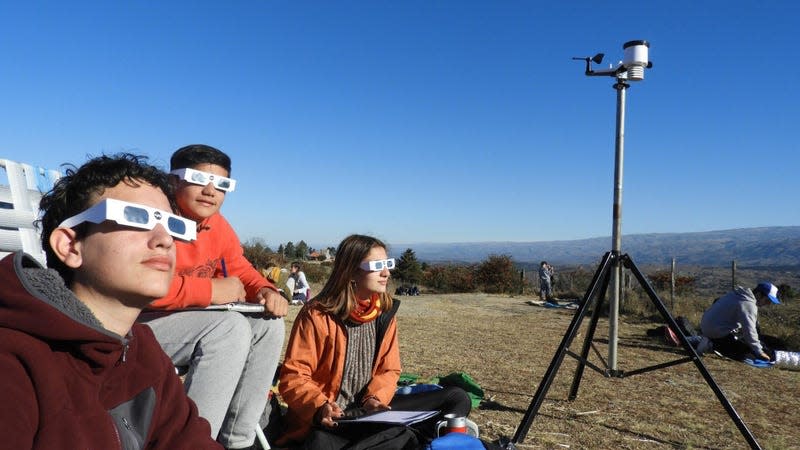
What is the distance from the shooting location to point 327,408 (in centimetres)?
288

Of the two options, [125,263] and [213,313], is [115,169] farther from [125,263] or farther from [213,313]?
[213,313]

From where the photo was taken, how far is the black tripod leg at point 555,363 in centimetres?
404

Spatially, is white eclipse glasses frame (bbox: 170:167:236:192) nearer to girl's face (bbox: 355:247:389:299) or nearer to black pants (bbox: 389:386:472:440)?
girl's face (bbox: 355:247:389:299)

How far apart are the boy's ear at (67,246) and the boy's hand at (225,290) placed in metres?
1.00

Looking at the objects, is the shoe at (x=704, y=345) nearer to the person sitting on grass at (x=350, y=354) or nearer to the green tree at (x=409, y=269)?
the person sitting on grass at (x=350, y=354)

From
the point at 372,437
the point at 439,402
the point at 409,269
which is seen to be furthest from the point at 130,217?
the point at 409,269

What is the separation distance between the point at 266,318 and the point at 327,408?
57 centimetres

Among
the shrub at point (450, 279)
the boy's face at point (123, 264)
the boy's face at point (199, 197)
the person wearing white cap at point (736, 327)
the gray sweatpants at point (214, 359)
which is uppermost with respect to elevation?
the boy's face at point (199, 197)

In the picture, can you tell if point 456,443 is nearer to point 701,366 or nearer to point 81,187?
point 81,187

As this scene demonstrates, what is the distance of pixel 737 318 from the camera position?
7.95 metres

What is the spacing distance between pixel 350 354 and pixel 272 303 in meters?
0.79

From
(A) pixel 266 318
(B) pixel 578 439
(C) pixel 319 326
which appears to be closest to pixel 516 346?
(B) pixel 578 439

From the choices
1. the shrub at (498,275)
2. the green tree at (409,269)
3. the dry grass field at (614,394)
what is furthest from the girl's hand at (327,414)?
the green tree at (409,269)

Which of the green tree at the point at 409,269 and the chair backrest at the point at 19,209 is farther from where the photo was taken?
the green tree at the point at 409,269
